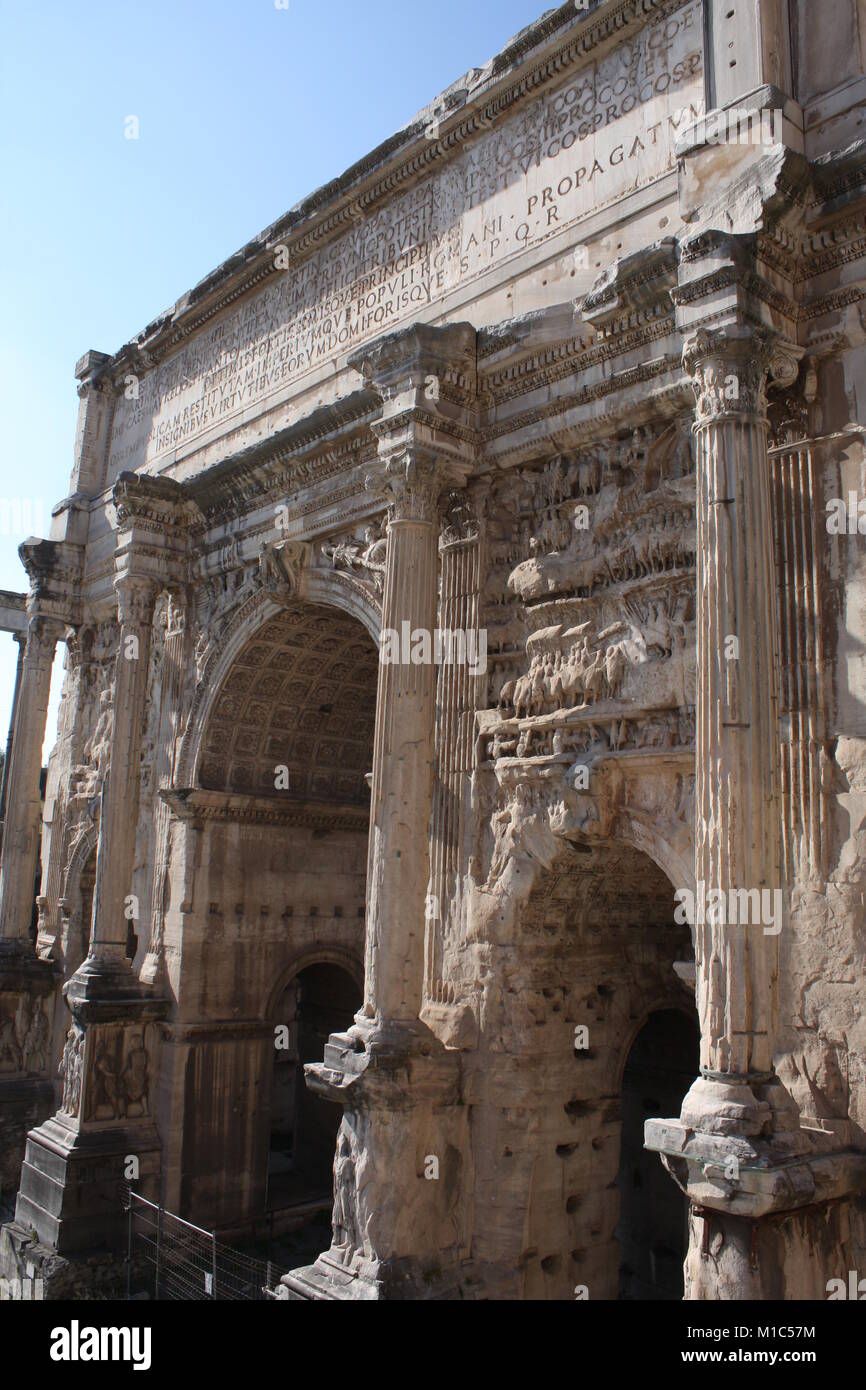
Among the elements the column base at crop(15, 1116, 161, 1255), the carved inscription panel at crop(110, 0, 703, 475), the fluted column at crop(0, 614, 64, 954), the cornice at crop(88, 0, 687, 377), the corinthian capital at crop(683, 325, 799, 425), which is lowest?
the column base at crop(15, 1116, 161, 1255)

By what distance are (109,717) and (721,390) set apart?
10662 millimetres

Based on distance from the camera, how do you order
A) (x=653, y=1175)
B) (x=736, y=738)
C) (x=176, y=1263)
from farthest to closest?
1. (x=176, y=1263)
2. (x=653, y=1175)
3. (x=736, y=738)

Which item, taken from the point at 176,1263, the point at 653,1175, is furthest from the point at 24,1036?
the point at 653,1175

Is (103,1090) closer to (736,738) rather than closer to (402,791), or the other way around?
(402,791)

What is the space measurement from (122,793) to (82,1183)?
158 inches

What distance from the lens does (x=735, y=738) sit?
6.32 metres

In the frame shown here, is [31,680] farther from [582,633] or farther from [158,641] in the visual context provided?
[582,633]

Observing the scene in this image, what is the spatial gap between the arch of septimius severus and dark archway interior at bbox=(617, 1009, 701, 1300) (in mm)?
46

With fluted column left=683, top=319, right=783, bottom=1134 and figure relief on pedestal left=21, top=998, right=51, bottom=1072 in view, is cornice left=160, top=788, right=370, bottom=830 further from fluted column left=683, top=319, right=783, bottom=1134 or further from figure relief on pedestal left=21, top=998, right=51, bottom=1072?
fluted column left=683, top=319, right=783, bottom=1134

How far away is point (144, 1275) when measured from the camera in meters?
11.4

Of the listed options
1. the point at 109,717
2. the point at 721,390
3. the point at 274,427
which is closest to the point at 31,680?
the point at 109,717

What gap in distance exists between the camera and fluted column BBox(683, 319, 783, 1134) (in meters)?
6.04

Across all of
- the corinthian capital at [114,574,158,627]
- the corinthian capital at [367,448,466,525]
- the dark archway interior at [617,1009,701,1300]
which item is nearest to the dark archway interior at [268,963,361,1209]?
the dark archway interior at [617,1009,701,1300]

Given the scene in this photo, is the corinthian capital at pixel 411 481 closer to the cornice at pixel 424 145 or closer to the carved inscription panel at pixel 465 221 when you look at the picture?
the carved inscription panel at pixel 465 221
